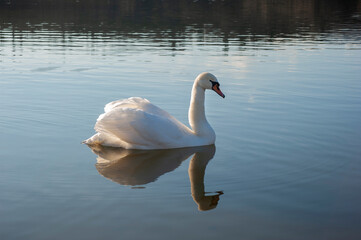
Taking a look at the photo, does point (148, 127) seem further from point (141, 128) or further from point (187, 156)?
point (187, 156)

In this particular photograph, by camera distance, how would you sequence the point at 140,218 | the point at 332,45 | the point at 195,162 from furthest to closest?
the point at 332,45 < the point at 195,162 < the point at 140,218

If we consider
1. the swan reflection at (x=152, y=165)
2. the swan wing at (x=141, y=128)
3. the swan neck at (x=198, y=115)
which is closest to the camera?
the swan reflection at (x=152, y=165)

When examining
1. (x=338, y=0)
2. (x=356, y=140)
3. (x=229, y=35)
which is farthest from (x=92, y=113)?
(x=338, y=0)

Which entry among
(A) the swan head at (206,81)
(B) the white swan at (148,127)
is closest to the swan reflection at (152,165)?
(B) the white swan at (148,127)

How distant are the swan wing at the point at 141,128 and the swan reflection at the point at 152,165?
173 mm

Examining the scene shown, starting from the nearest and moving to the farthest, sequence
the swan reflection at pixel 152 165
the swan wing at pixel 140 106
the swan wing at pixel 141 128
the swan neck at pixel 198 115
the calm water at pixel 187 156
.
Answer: the calm water at pixel 187 156
the swan reflection at pixel 152 165
the swan wing at pixel 141 128
the swan wing at pixel 140 106
the swan neck at pixel 198 115

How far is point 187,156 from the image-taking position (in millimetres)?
11094

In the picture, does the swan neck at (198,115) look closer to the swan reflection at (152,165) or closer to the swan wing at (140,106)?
the swan reflection at (152,165)

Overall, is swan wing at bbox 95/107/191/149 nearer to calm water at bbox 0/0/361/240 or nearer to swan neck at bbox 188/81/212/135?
calm water at bbox 0/0/361/240

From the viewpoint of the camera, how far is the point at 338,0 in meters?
87.5

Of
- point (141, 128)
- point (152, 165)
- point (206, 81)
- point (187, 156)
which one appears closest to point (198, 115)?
point (206, 81)

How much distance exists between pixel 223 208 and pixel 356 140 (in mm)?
4679

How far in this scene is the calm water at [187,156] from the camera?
7719 millimetres

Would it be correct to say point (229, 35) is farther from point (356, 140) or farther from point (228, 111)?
point (356, 140)
